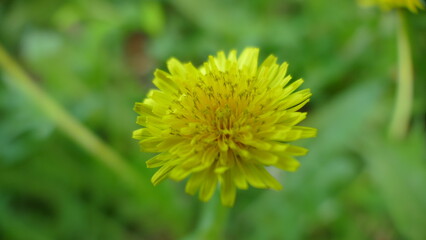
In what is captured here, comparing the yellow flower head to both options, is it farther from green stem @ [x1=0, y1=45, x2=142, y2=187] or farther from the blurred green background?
green stem @ [x1=0, y1=45, x2=142, y2=187]

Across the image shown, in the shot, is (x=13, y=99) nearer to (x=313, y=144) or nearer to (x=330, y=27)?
(x=313, y=144)

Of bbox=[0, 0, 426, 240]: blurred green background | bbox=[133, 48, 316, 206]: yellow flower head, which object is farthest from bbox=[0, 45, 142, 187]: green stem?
bbox=[133, 48, 316, 206]: yellow flower head


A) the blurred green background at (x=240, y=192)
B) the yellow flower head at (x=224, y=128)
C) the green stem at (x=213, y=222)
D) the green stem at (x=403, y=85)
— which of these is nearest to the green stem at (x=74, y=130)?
the blurred green background at (x=240, y=192)

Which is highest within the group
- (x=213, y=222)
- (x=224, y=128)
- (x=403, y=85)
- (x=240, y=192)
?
(x=403, y=85)

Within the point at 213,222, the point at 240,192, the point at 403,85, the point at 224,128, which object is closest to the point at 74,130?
the point at 240,192

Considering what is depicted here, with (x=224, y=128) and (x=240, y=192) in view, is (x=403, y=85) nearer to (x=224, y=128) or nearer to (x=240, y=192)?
(x=240, y=192)

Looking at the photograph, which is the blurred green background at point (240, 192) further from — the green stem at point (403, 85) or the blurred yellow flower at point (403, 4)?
the blurred yellow flower at point (403, 4)

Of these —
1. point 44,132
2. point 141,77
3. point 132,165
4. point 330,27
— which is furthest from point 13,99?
point 330,27
